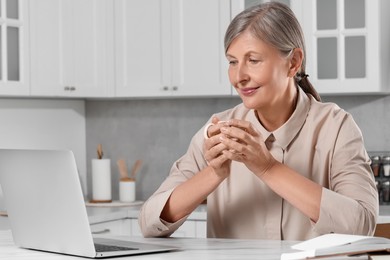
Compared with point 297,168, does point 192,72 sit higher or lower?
higher

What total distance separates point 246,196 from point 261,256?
48 cm

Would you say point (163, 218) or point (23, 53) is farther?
point (23, 53)

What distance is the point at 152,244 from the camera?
87.4 inches

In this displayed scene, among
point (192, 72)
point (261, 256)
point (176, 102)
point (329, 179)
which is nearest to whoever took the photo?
point (261, 256)

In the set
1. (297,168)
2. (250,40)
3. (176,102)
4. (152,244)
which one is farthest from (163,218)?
(176,102)

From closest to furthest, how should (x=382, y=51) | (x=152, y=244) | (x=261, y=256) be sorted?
(x=261, y=256)
(x=152, y=244)
(x=382, y=51)

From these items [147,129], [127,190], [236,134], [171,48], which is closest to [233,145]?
[236,134]

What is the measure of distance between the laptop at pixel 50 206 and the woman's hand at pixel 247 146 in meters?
0.30

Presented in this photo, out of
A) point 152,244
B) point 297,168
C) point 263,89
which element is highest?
point 263,89

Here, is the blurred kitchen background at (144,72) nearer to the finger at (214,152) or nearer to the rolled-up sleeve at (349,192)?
the rolled-up sleeve at (349,192)

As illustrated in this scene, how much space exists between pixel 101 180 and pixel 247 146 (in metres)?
2.63

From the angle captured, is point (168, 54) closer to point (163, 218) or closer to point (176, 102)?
point (176, 102)

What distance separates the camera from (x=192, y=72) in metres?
4.36

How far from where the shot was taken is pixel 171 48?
14.5ft
